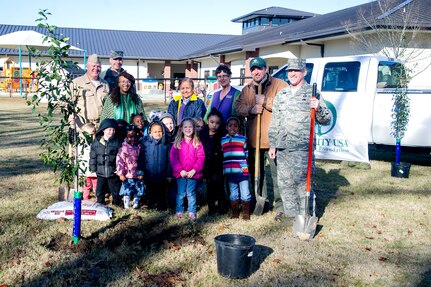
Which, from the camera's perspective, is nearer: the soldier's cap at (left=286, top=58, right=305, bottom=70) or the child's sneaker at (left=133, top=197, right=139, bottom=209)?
the soldier's cap at (left=286, top=58, right=305, bottom=70)

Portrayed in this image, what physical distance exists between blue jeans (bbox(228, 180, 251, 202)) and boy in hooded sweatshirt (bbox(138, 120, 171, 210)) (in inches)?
35.3

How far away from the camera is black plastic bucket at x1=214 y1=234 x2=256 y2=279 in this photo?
418 cm

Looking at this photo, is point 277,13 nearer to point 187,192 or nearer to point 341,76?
point 341,76

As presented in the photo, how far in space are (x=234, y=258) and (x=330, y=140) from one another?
5923 mm

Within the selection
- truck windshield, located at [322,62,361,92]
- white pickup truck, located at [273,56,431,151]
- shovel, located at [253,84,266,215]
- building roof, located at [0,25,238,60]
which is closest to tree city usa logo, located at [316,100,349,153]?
white pickup truck, located at [273,56,431,151]

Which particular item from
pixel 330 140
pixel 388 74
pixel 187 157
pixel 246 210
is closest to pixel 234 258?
pixel 246 210

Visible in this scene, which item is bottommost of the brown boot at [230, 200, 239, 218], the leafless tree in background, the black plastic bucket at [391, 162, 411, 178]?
the brown boot at [230, 200, 239, 218]

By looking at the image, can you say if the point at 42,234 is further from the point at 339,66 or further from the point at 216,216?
the point at 339,66

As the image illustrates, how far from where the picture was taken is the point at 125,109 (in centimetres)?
649

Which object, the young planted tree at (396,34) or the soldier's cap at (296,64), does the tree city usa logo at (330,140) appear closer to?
the soldier's cap at (296,64)

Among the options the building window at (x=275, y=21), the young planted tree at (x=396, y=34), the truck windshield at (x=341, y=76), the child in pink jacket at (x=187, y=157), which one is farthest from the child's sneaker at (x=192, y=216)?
the building window at (x=275, y=21)

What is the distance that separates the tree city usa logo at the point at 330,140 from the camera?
9508mm

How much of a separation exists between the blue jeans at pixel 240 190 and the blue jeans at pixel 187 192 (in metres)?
0.48

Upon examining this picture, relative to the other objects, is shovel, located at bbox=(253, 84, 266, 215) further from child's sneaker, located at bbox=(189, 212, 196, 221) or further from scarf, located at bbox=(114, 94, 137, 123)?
scarf, located at bbox=(114, 94, 137, 123)
